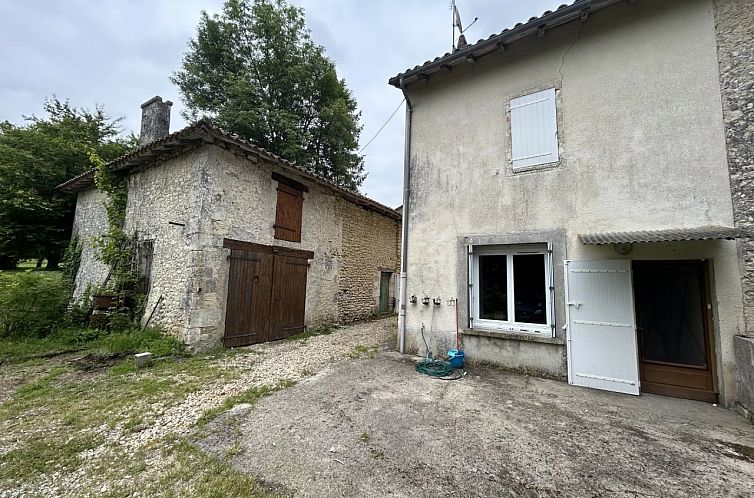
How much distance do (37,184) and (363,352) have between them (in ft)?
46.2

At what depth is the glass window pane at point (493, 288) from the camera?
5.15m

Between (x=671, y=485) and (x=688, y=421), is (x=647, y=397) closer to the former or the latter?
(x=688, y=421)

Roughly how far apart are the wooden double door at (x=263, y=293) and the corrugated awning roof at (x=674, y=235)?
267 inches

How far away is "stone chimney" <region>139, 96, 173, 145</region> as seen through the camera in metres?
8.98

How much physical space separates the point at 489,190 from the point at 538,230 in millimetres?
1100

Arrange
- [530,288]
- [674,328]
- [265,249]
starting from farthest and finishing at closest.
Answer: [265,249]
[530,288]
[674,328]

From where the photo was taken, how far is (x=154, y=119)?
896 centimetres

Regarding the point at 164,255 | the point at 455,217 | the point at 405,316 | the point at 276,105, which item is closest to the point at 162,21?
the point at 164,255

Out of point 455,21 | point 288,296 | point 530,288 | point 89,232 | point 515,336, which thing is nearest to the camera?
point 515,336

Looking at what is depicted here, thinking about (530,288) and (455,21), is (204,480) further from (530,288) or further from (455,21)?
(455,21)

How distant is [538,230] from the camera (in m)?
4.82

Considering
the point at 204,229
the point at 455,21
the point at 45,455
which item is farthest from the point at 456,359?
the point at 455,21

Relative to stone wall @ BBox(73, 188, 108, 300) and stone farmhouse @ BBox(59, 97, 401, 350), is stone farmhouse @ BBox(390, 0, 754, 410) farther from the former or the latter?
stone wall @ BBox(73, 188, 108, 300)

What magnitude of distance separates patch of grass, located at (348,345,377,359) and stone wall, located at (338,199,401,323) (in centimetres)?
347
